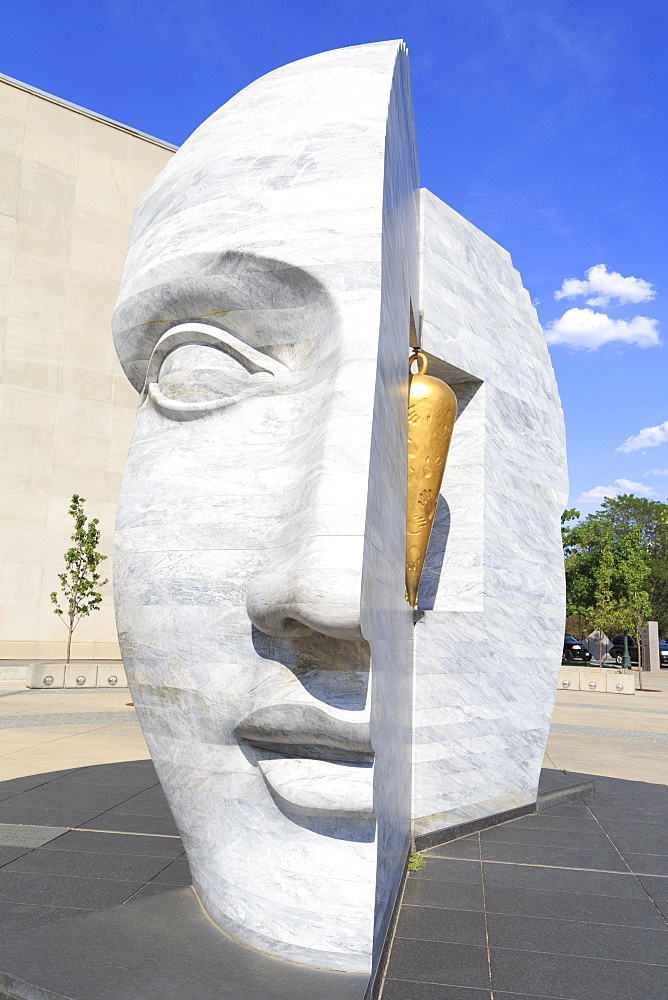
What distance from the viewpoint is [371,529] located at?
106 inches

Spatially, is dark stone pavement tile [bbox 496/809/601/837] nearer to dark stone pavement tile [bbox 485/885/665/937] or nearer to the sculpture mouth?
dark stone pavement tile [bbox 485/885/665/937]

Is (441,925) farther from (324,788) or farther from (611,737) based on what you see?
(611,737)

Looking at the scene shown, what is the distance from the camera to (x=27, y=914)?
3.29 m

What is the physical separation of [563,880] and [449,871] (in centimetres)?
59

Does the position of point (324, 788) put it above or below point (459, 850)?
above

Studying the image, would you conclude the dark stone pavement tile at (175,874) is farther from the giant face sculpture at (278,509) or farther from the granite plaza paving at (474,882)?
the giant face sculpture at (278,509)

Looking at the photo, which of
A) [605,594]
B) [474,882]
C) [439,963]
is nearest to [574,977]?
[439,963]

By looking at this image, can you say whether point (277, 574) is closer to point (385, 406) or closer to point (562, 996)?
point (385, 406)

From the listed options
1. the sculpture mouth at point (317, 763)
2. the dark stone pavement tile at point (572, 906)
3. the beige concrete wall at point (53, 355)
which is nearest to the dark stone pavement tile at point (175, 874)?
the sculpture mouth at point (317, 763)

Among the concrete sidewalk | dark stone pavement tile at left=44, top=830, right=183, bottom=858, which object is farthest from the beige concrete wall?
dark stone pavement tile at left=44, top=830, right=183, bottom=858

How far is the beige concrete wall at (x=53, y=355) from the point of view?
797 inches

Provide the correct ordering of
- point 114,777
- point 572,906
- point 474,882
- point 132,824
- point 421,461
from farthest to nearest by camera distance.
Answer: point 114,777 → point 132,824 → point 421,461 → point 474,882 → point 572,906

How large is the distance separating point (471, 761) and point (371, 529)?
282 centimetres

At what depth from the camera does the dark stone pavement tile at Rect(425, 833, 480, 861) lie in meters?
4.29
